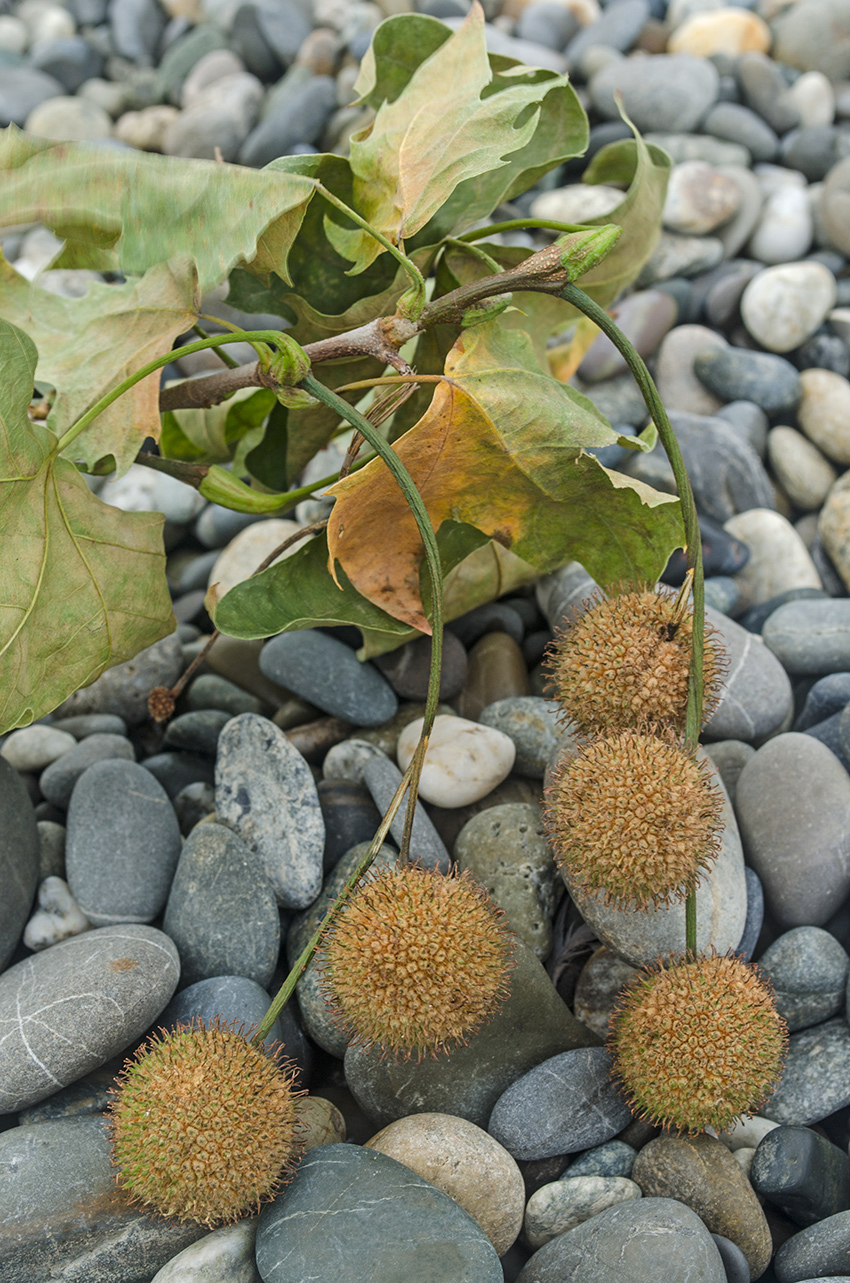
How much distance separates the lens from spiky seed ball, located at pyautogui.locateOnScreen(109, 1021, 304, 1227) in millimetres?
919

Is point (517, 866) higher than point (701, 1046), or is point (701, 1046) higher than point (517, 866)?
point (701, 1046)

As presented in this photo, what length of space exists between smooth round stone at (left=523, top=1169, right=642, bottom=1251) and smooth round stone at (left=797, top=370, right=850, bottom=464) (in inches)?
58.5

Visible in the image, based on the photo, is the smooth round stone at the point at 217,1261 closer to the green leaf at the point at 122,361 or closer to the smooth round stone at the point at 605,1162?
Result: the smooth round stone at the point at 605,1162

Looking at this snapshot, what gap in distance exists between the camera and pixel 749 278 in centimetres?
223

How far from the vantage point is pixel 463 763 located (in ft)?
4.62

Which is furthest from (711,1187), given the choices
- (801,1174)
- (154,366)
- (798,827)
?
(154,366)

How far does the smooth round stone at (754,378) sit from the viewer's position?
2.05m

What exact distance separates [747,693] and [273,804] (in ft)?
2.47

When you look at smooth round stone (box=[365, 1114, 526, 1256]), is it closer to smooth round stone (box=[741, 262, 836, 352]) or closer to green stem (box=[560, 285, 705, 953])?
green stem (box=[560, 285, 705, 953])

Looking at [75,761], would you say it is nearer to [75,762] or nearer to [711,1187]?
[75,762]

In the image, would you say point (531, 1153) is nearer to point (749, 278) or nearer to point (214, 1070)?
point (214, 1070)

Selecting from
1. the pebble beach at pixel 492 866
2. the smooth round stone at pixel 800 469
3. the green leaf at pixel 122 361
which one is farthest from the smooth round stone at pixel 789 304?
the green leaf at pixel 122 361

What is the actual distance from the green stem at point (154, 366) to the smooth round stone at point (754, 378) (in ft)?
4.19

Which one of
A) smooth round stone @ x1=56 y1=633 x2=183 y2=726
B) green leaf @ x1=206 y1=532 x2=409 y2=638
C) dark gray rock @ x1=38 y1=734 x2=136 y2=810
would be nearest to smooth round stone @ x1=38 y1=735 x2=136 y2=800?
dark gray rock @ x1=38 y1=734 x2=136 y2=810
